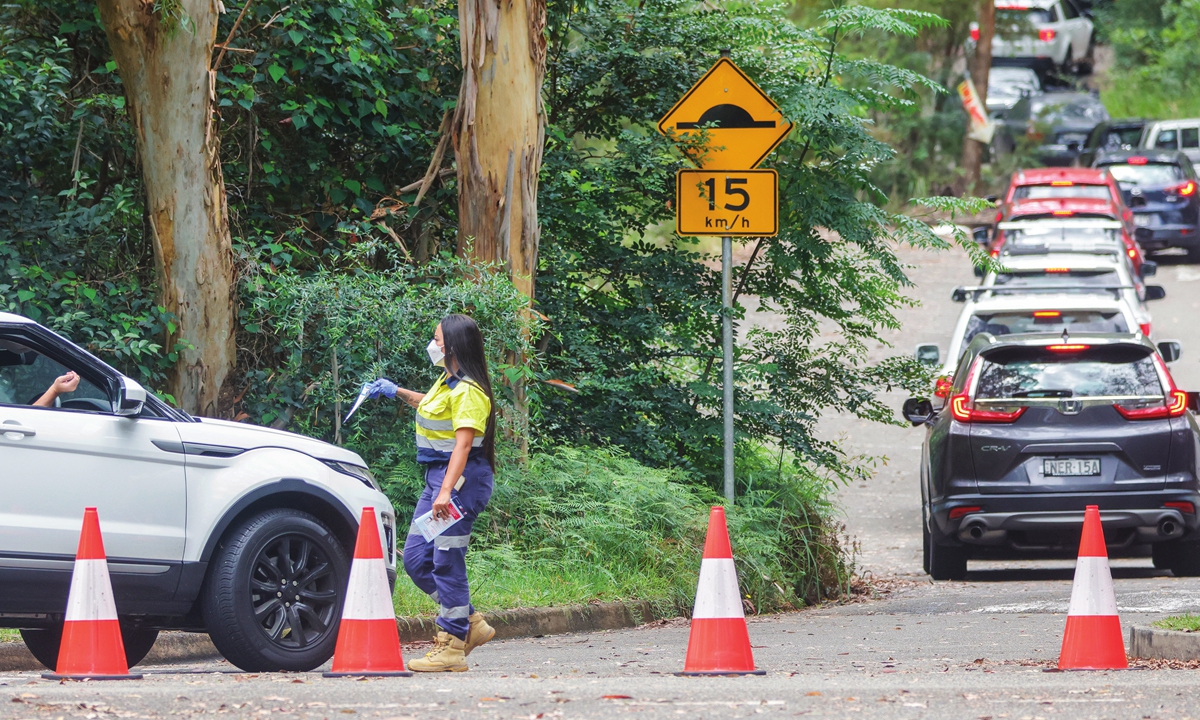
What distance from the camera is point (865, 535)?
15.0m

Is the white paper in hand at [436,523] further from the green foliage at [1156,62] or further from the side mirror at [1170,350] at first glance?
the green foliage at [1156,62]

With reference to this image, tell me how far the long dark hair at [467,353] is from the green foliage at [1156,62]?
37.1m

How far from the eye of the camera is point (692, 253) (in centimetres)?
1263

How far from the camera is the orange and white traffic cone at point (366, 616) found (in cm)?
675

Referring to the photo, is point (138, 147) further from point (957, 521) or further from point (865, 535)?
point (865, 535)

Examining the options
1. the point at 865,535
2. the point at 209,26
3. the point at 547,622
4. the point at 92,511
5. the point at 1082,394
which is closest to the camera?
the point at 92,511

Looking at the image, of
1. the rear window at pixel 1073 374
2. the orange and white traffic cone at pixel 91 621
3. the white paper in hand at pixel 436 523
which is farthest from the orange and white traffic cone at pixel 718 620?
the rear window at pixel 1073 374

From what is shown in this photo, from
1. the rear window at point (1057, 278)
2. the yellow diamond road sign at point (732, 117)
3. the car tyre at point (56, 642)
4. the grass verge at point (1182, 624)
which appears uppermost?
the yellow diamond road sign at point (732, 117)

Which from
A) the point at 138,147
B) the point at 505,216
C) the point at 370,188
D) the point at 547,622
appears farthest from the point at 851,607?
the point at 138,147

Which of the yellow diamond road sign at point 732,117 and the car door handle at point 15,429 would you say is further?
the yellow diamond road sign at point 732,117

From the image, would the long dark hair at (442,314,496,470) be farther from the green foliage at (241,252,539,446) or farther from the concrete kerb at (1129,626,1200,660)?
the concrete kerb at (1129,626,1200,660)

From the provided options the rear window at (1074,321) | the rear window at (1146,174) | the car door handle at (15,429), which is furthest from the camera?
the rear window at (1146,174)

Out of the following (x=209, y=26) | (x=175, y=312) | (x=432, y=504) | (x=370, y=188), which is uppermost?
(x=209, y=26)

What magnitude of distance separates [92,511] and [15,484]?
0.39m
